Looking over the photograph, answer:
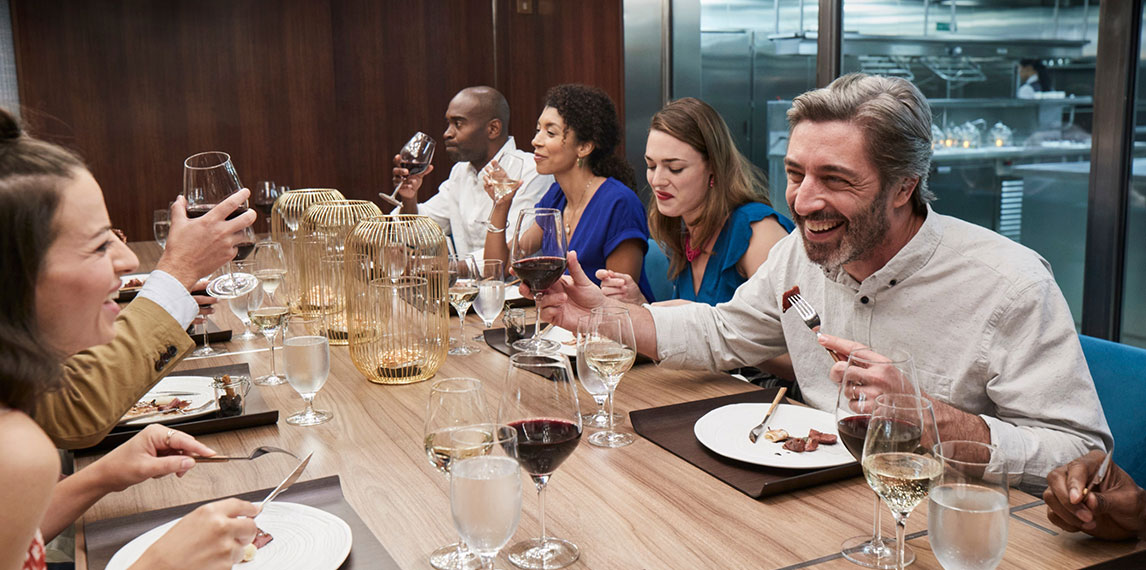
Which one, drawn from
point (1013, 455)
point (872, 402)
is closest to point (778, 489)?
point (872, 402)

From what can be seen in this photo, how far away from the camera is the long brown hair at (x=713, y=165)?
2.68m

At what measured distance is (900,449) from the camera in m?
1.03

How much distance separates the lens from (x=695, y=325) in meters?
1.94

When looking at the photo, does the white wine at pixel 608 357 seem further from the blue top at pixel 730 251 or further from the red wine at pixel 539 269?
the blue top at pixel 730 251

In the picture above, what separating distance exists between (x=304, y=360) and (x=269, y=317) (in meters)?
0.47

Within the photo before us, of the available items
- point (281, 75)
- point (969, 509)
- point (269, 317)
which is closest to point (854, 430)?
point (969, 509)

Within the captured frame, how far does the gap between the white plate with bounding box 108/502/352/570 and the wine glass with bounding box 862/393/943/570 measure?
2.00 ft

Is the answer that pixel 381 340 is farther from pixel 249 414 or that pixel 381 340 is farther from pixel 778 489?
pixel 778 489

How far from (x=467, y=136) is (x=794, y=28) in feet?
5.35

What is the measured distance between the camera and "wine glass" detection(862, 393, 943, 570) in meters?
1.02

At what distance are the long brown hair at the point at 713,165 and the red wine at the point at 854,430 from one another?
1594mm

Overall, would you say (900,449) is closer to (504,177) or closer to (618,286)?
(618,286)

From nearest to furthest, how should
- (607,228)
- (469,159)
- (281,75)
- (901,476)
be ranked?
1. (901,476)
2. (607,228)
3. (469,159)
4. (281,75)

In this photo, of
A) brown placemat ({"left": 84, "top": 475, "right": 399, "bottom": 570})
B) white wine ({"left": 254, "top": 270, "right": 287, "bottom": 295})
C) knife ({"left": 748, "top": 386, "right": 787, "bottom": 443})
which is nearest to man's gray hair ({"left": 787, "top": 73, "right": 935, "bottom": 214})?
knife ({"left": 748, "top": 386, "right": 787, "bottom": 443})
